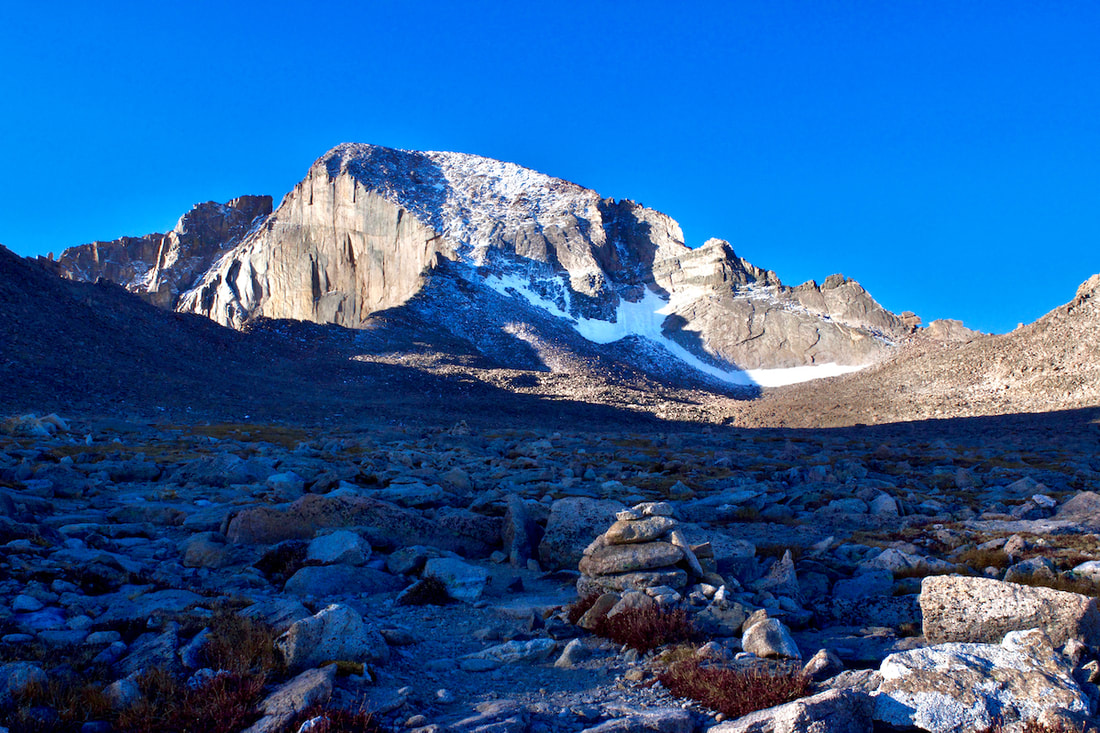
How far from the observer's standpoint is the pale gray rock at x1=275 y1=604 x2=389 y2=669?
6.12 m

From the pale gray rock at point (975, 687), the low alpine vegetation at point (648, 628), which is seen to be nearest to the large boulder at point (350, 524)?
the low alpine vegetation at point (648, 628)

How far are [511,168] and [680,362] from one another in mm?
67606

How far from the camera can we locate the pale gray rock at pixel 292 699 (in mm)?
5031

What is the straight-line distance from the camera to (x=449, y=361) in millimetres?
75500

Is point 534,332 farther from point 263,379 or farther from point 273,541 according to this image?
point 273,541

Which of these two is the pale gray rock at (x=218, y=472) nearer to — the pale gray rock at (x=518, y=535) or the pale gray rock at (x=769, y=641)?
the pale gray rock at (x=518, y=535)

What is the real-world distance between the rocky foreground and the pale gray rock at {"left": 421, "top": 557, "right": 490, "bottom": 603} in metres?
0.03

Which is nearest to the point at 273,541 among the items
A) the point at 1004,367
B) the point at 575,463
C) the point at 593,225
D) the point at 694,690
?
the point at 694,690

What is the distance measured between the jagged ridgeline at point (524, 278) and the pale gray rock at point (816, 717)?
91383mm

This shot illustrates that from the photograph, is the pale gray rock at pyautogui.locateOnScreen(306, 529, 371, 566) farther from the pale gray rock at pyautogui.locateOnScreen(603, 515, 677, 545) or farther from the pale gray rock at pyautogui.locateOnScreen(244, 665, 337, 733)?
the pale gray rock at pyautogui.locateOnScreen(244, 665, 337, 733)

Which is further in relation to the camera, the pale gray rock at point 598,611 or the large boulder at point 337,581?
the large boulder at point 337,581

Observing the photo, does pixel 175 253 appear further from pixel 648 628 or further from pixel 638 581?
pixel 648 628

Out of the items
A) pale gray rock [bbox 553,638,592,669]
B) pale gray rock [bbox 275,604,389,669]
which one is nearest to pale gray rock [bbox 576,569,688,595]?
pale gray rock [bbox 553,638,592,669]

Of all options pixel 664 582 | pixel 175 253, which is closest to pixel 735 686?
pixel 664 582
